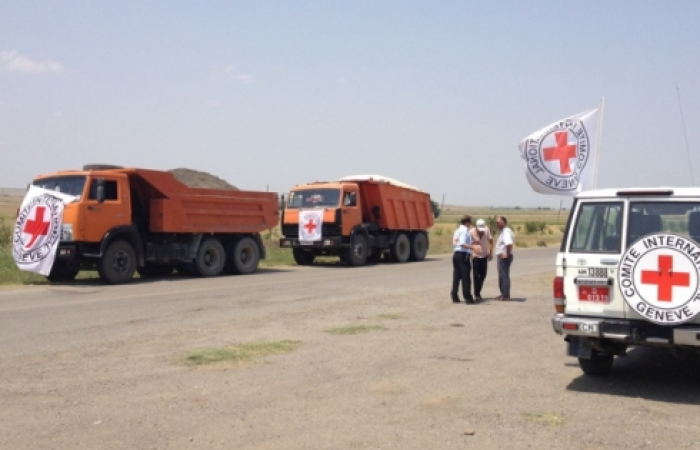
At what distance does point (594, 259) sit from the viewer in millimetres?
7676

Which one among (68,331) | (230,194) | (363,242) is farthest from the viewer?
(363,242)

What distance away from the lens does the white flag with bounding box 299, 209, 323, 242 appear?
2512 cm

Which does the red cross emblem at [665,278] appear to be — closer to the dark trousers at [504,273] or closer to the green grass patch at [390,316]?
the green grass patch at [390,316]

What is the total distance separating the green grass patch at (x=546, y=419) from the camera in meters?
6.61

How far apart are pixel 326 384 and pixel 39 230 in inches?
481

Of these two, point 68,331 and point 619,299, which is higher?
point 619,299

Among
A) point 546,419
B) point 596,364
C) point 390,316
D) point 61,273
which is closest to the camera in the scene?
point 546,419

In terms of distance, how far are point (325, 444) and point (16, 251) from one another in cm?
1446

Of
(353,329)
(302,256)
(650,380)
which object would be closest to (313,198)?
(302,256)

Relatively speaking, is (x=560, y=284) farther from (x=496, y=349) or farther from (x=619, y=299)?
(x=496, y=349)

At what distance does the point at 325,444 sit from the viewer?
5.98 metres

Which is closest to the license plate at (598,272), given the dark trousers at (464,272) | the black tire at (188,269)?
the dark trousers at (464,272)

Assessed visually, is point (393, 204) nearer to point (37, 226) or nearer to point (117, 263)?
point (117, 263)

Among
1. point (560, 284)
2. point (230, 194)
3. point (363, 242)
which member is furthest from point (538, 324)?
point (363, 242)
